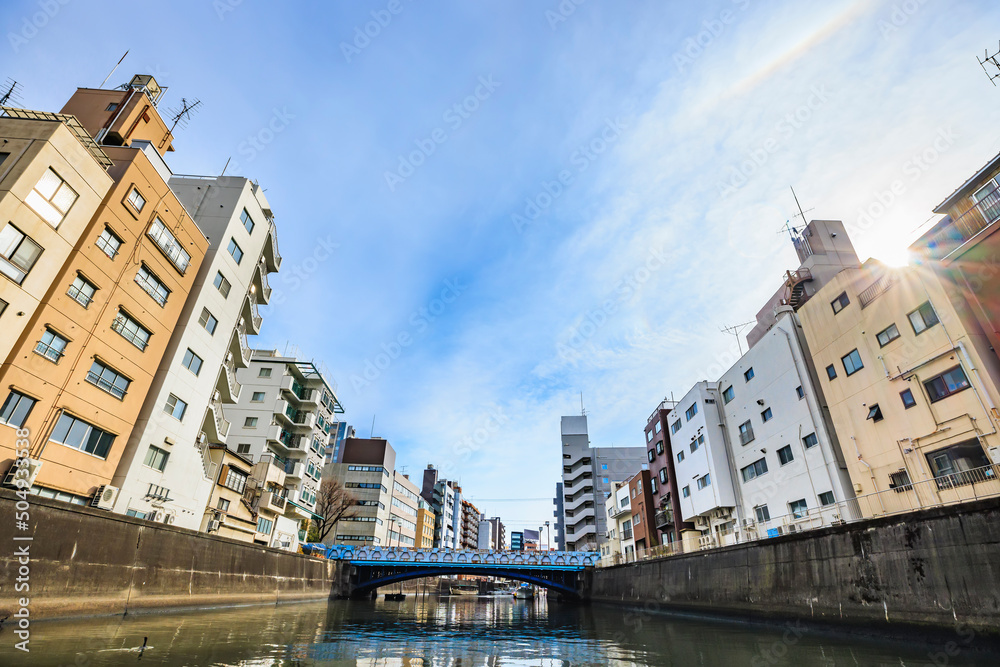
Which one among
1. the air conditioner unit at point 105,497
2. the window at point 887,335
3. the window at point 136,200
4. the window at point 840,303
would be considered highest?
the window at point 136,200

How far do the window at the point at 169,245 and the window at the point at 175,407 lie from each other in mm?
7522

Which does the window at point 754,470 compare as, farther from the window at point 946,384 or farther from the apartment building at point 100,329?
the apartment building at point 100,329

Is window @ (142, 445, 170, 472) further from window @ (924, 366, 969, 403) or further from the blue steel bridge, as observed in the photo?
window @ (924, 366, 969, 403)

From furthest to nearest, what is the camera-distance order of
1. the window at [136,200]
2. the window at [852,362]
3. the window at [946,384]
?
the window at [852,362], the window at [136,200], the window at [946,384]

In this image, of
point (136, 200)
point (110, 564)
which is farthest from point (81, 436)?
point (136, 200)

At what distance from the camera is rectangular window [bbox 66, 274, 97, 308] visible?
19688mm

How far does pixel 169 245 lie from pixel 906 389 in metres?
40.0

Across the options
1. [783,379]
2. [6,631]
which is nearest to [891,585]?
[783,379]

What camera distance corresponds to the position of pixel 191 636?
14492 millimetres

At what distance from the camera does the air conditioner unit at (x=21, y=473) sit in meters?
16.9

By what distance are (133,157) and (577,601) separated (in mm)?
63421

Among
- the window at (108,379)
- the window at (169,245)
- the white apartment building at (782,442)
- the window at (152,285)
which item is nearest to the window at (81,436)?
the window at (108,379)

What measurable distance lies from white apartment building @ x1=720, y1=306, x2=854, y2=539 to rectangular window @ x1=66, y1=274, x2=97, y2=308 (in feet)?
124

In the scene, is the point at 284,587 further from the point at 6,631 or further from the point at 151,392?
the point at 6,631
